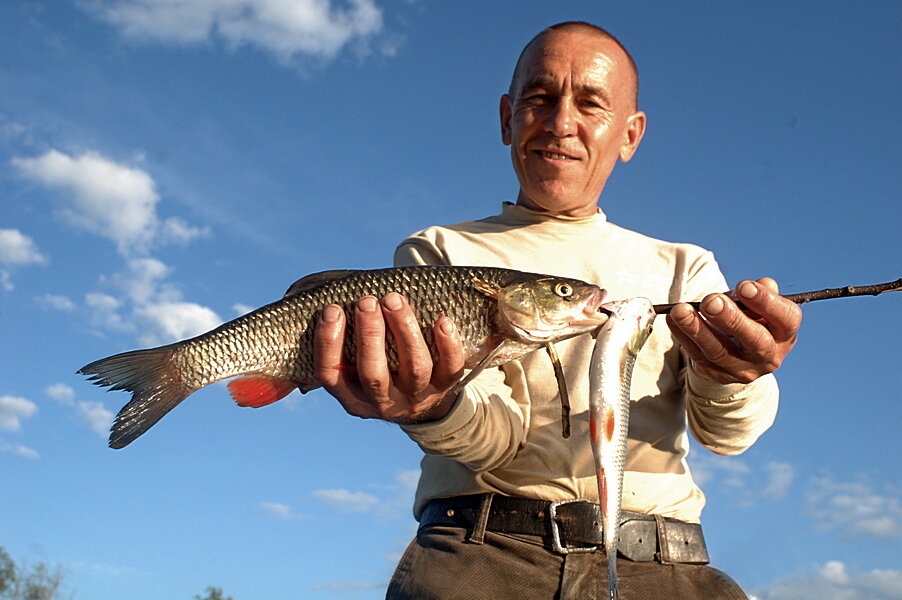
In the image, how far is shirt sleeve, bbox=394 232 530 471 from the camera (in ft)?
12.8

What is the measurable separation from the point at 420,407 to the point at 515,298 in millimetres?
679

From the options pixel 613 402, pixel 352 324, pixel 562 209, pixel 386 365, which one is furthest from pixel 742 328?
pixel 562 209

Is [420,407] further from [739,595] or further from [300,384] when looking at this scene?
[739,595]

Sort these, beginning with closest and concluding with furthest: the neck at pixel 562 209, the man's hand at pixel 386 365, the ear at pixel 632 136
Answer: the man's hand at pixel 386 365, the neck at pixel 562 209, the ear at pixel 632 136

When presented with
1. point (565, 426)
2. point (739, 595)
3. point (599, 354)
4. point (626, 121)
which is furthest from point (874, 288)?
point (626, 121)

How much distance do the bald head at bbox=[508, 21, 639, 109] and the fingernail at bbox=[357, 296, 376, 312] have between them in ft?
7.10

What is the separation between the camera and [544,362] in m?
4.48

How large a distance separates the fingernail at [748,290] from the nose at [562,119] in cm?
187

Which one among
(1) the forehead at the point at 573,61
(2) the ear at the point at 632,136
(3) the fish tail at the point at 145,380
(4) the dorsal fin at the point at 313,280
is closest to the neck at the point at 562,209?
(2) the ear at the point at 632,136

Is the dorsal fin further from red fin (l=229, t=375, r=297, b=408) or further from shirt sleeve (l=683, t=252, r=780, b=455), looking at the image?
shirt sleeve (l=683, t=252, r=780, b=455)

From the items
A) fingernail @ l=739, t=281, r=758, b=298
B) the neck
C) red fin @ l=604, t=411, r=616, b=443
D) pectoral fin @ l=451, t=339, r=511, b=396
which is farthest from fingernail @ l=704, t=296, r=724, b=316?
Answer: the neck

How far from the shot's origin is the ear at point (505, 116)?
221 inches

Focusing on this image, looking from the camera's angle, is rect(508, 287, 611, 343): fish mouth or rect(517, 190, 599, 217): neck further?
rect(517, 190, 599, 217): neck

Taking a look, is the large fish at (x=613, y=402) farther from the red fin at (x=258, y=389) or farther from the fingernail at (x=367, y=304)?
the red fin at (x=258, y=389)
